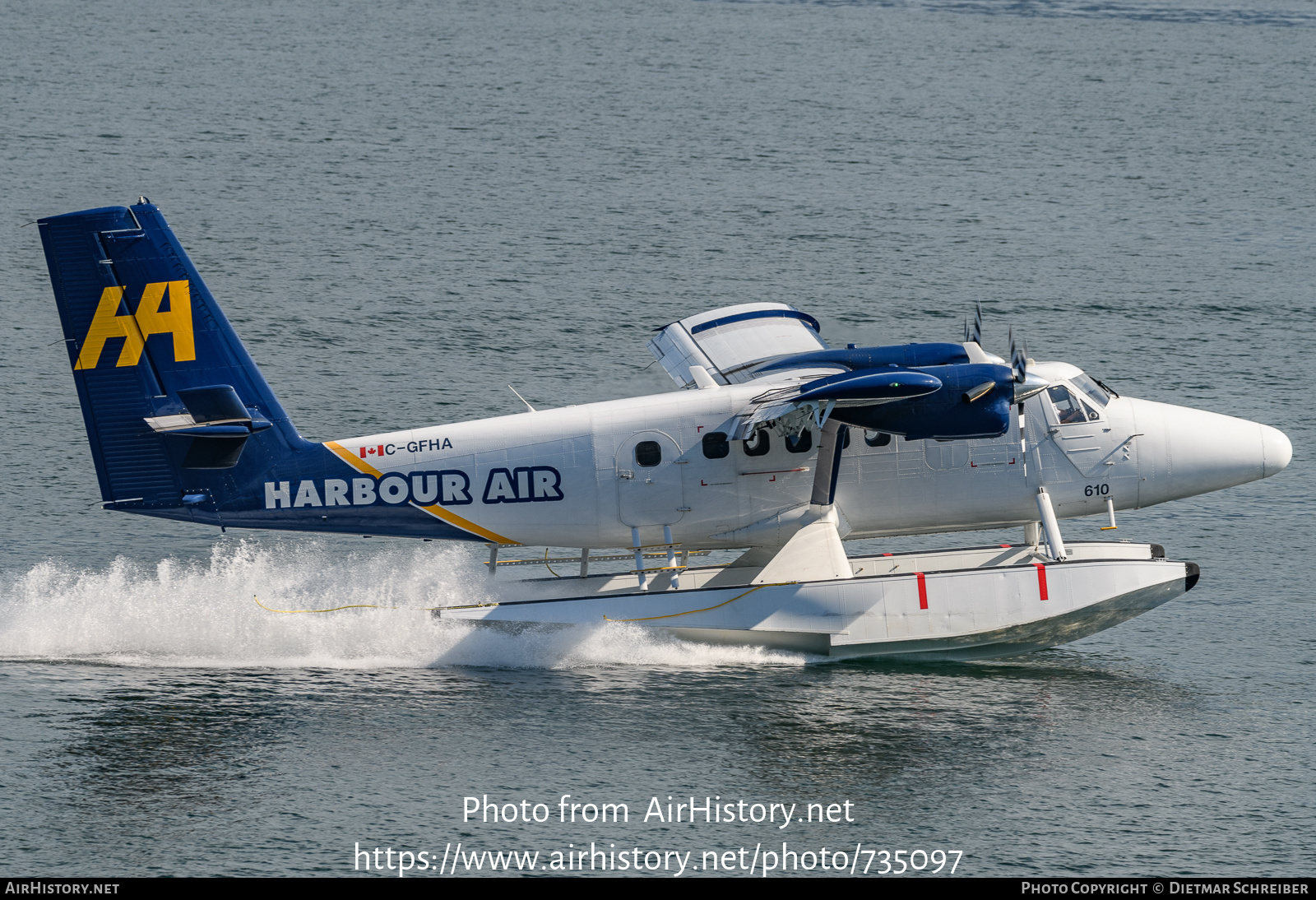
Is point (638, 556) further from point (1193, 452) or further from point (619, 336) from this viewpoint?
point (619, 336)

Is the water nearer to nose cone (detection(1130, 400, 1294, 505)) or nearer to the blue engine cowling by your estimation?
nose cone (detection(1130, 400, 1294, 505))

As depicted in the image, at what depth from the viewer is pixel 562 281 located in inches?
1932

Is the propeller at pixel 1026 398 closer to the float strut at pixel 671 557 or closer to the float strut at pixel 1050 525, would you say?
the float strut at pixel 1050 525

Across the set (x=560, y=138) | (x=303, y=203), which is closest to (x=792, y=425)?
(x=303, y=203)

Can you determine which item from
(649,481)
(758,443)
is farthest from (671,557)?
(758,443)

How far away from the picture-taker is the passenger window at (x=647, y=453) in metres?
25.4

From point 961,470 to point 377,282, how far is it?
89.3ft

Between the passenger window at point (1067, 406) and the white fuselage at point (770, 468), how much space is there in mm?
109

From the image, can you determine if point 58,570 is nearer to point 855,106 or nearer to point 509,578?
point 509,578

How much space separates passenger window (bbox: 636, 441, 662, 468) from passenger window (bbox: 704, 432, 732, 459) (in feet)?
Result: 2.55

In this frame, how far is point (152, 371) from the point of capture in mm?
25062

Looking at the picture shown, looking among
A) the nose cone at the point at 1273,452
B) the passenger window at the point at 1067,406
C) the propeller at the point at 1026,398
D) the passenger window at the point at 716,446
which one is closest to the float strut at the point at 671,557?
the passenger window at the point at 716,446

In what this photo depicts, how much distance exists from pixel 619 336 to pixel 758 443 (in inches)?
767

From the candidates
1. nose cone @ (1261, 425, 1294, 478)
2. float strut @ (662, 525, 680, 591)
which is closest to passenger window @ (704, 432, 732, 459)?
float strut @ (662, 525, 680, 591)
